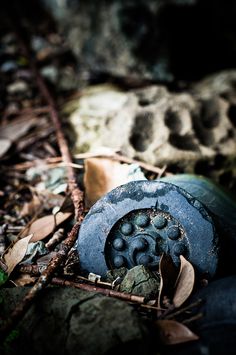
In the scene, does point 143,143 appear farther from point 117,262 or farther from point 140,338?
point 140,338

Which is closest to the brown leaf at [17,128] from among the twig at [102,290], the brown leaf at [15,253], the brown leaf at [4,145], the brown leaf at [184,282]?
the brown leaf at [4,145]

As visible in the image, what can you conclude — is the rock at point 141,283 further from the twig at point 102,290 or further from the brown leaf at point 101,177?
the brown leaf at point 101,177

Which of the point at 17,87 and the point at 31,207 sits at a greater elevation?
the point at 17,87

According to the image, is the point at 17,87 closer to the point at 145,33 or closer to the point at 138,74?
the point at 138,74

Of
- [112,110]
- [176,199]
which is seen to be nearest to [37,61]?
[112,110]

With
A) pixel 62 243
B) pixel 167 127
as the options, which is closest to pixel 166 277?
pixel 62 243

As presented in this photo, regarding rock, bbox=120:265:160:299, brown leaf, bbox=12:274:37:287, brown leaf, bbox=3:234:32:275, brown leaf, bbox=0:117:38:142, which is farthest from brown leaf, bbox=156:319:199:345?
brown leaf, bbox=0:117:38:142
